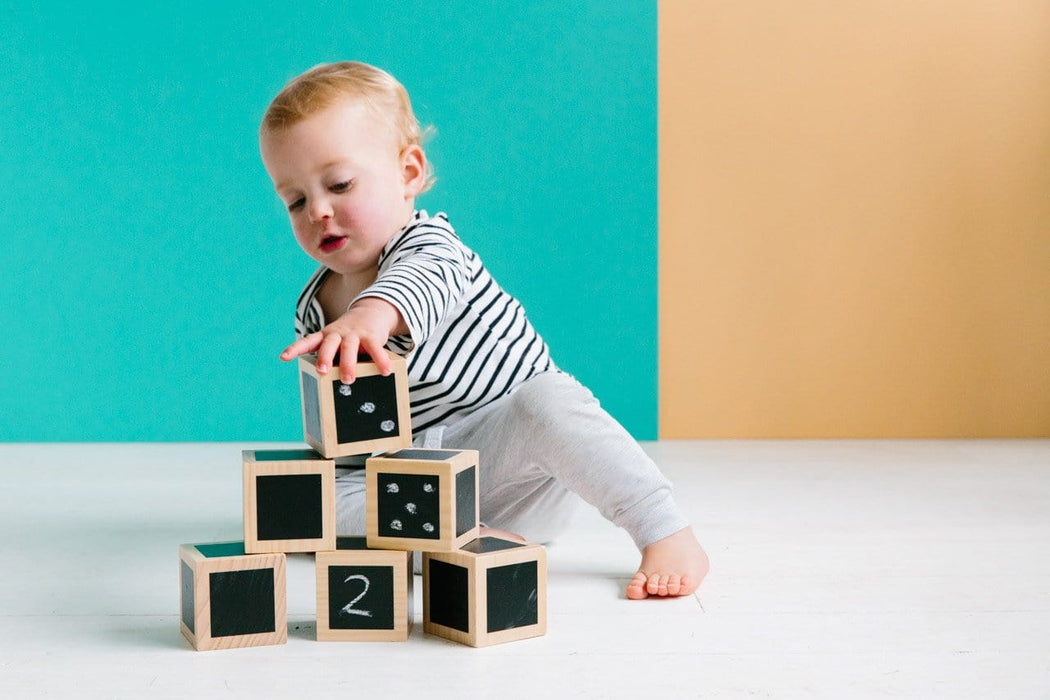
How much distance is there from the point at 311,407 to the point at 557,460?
0.92ft

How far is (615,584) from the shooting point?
1.08 metres

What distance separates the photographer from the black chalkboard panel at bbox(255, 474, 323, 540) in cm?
89

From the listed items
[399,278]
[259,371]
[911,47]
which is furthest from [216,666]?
[911,47]

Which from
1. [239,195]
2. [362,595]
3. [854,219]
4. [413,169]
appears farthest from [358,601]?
[854,219]

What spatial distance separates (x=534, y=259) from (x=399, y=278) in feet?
3.78

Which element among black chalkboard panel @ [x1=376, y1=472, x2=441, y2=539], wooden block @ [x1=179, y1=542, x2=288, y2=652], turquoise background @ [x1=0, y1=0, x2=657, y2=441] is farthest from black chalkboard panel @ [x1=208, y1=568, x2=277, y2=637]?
turquoise background @ [x1=0, y1=0, x2=657, y2=441]

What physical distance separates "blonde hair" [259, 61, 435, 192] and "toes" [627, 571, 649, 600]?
21.1 inches

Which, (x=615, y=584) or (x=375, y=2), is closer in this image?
(x=615, y=584)

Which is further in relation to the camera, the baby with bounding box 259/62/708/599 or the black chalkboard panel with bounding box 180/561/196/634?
the baby with bounding box 259/62/708/599

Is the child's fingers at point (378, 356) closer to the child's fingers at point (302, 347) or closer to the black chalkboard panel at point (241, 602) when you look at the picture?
the child's fingers at point (302, 347)

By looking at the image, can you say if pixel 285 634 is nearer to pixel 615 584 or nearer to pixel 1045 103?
pixel 615 584

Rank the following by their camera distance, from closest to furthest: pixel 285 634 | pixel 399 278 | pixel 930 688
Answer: pixel 930 688 → pixel 285 634 → pixel 399 278

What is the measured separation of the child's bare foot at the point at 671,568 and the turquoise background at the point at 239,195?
3.52 ft

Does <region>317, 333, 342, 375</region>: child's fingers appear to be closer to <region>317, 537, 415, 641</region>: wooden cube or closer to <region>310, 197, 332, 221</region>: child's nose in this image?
<region>317, 537, 415, 641</region>: wooden cube
